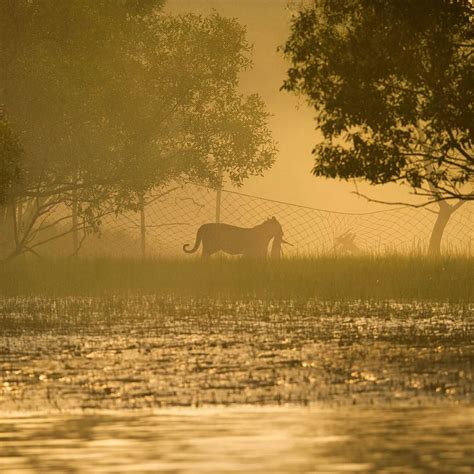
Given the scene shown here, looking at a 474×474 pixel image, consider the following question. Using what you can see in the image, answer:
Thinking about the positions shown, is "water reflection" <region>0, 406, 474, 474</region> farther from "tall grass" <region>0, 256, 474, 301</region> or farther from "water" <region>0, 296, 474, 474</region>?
"tall grass" <region>0, 256, 474, 301</region>

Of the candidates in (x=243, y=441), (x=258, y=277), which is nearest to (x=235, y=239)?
(x=258, y=277)

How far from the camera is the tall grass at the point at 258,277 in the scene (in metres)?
29.2

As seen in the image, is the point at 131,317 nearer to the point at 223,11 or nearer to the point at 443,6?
the point at 443,6

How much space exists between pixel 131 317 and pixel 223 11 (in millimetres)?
114833

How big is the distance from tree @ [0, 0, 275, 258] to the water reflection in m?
30.1

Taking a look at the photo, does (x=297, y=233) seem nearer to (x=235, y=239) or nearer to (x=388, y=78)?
(x=235, y=239)

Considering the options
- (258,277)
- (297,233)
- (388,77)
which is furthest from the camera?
(297,233)

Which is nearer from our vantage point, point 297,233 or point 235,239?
point 235,239

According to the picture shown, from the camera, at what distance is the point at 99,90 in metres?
43.5

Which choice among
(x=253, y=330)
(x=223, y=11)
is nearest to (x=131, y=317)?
(x=253, y=330)

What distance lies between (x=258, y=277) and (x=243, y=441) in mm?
22706

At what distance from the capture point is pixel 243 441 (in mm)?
10648

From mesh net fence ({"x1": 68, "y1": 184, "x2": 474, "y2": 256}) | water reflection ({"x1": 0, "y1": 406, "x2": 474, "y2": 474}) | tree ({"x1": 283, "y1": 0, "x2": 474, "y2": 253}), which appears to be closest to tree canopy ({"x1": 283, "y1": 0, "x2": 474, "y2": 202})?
tree ({"x1": 283, "y1": 0, "x2": 474, "y2": 253})

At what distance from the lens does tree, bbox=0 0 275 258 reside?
42.6 m
